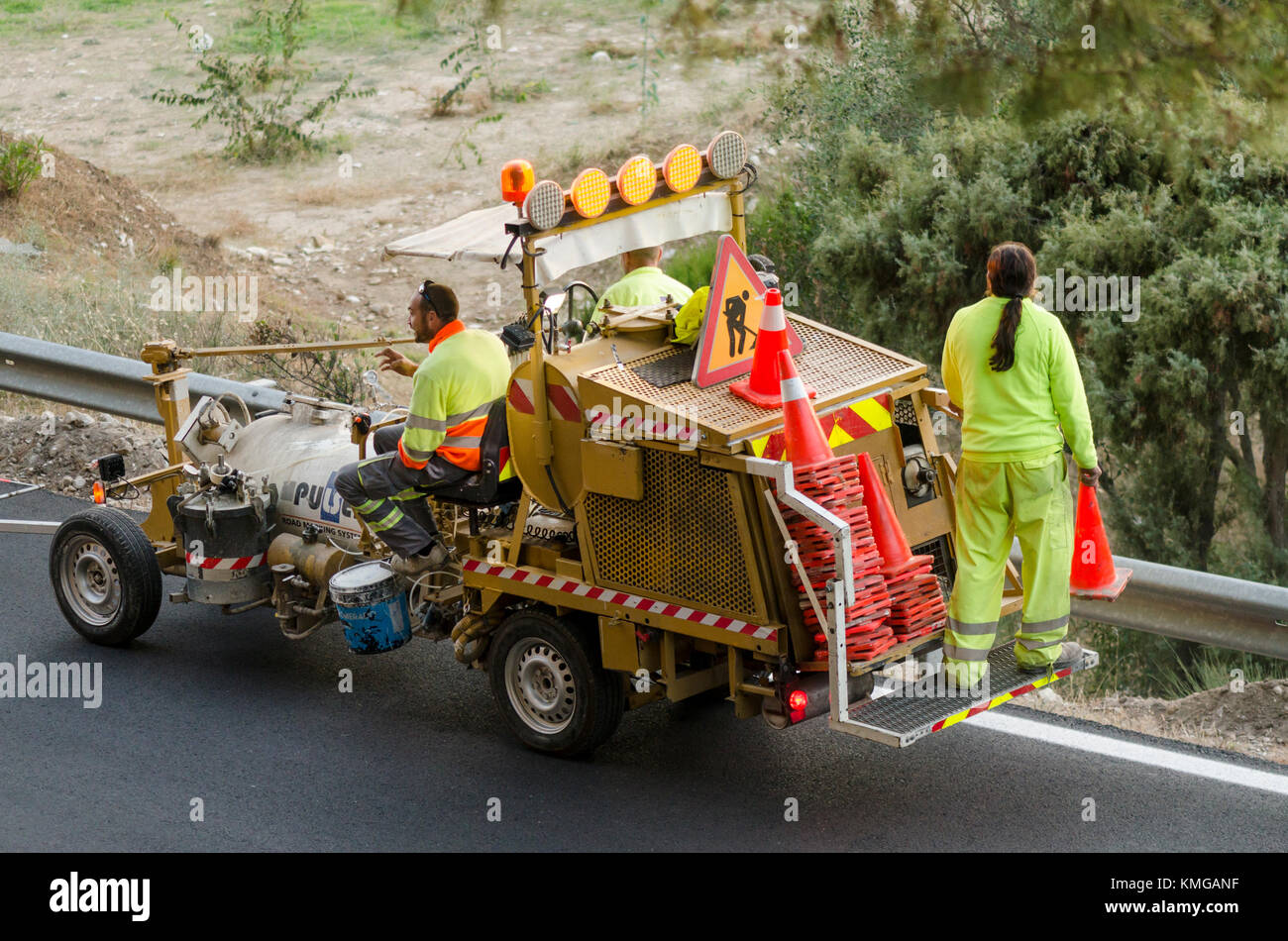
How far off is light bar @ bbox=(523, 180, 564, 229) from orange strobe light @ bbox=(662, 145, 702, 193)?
0.58m

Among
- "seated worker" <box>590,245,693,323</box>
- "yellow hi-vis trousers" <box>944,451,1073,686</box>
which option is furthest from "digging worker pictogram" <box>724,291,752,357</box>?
"seated worker" <box>590,245,693,323</box>

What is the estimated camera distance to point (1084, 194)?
1291 cm

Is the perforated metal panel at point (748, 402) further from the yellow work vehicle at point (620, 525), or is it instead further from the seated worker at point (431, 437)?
the seated worker at point (431, 437)

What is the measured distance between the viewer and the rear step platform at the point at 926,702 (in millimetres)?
5656

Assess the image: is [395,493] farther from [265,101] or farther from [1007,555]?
[265,101]

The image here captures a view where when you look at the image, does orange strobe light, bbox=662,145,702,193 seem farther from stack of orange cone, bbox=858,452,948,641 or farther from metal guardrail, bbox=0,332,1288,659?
metal guardrail, bbox=0,332,1288,659

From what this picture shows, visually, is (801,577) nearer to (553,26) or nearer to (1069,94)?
(1069,94)

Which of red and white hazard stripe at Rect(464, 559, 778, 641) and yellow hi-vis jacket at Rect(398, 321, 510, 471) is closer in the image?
red and white hazard stripe at Rect(464, 559, 778, 641)

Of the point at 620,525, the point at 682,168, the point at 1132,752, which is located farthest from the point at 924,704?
the point at 682,168

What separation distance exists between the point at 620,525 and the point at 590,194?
133 cm

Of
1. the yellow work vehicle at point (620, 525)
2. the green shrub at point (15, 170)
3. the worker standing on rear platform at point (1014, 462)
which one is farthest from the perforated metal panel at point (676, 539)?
the green shrub at point (15, 170)

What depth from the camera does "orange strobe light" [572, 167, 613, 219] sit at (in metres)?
6.19

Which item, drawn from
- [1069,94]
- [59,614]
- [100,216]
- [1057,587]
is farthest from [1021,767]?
[100,216]
